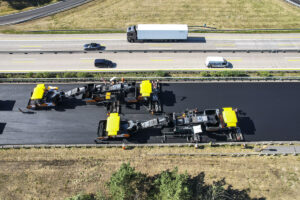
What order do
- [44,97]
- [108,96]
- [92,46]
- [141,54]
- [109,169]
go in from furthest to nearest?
[92,46]
[141,54]
[44,97]
[108,96]
[109,169]

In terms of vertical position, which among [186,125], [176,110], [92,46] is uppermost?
[92,46]

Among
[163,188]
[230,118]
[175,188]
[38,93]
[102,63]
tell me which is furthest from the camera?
[102,63]

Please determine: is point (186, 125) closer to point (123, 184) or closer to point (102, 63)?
point (123, 184)

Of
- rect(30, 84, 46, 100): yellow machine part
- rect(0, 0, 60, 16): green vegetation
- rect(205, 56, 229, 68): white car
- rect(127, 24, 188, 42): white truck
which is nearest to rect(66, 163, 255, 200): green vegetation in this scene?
rect(30, 84, 46, 100): yellow machine part

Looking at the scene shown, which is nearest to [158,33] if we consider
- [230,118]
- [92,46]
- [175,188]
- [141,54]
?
[141,54]

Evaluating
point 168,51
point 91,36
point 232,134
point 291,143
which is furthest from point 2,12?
point 291,143

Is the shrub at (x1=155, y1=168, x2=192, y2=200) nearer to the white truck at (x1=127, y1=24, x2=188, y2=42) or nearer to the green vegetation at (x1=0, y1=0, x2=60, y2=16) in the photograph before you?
the white truck at (x1=127, y1=24, x2=188, y2=42)
